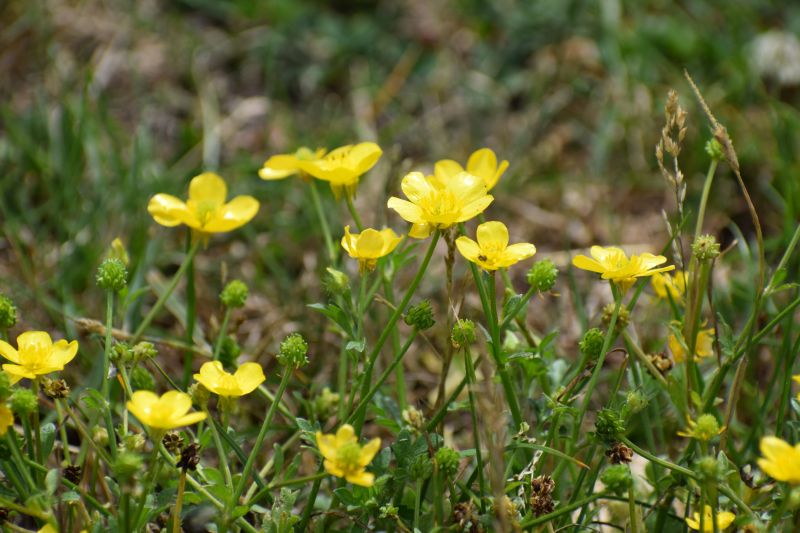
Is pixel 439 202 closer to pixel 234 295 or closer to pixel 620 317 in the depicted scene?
pixel 620 317

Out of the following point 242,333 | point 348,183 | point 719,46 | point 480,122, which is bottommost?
point 242,333

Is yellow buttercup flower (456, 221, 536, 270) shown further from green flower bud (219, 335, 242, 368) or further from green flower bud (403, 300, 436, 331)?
green flower bud (219, 335, 242, 368)

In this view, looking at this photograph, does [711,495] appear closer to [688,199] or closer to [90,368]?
[90,368]

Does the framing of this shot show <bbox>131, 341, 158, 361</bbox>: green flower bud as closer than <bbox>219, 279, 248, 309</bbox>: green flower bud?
Yes

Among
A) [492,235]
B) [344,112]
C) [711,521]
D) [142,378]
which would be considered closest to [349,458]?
[492,235]

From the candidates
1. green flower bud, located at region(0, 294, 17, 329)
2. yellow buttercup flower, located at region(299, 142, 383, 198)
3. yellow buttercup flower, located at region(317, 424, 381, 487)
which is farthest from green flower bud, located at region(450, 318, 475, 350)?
green flower bud, located at region(0, 294, 17, 329)

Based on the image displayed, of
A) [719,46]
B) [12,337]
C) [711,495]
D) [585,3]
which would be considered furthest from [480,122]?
[711,495]

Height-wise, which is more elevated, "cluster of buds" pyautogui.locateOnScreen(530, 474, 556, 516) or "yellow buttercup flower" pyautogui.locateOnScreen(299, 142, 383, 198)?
"yellow buttercup flower" pyautogui.locateOnScreen(299, 142, 383, 198)
